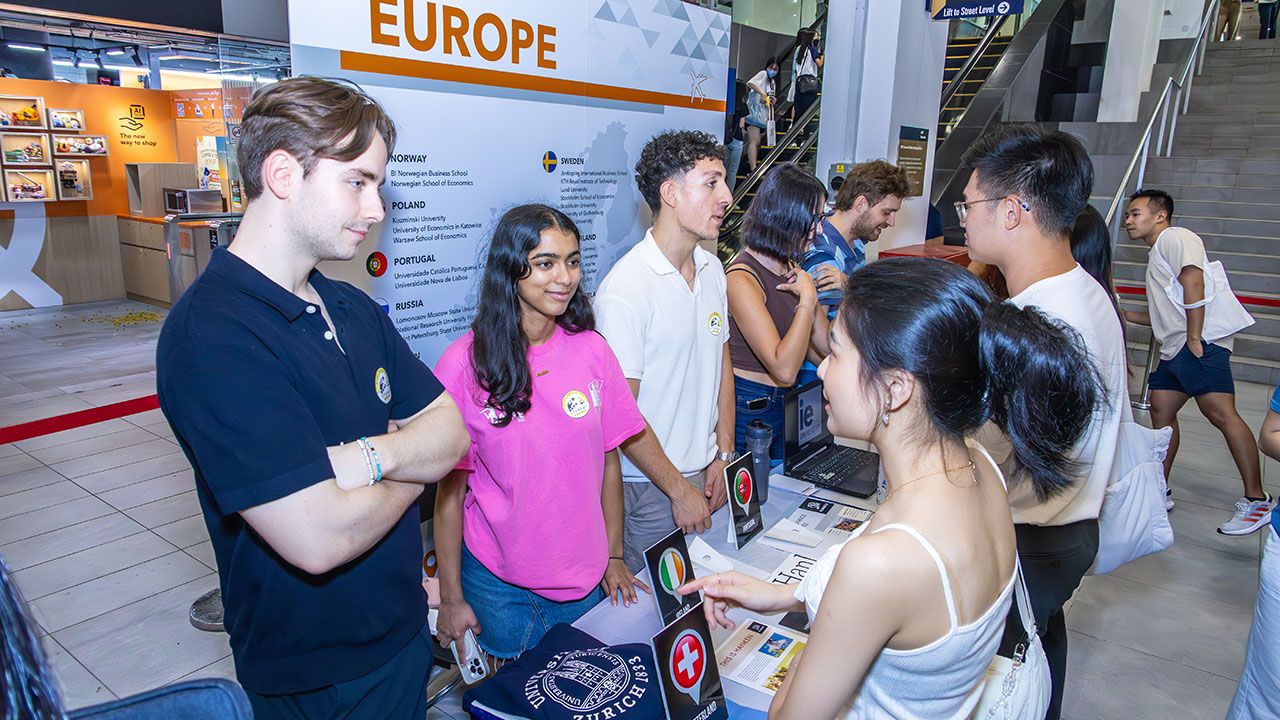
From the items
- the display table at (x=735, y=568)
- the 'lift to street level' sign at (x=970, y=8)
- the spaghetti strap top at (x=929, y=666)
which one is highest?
the 'lift to street level' sign at (x=970, y=8)

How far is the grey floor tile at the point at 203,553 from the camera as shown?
3752mm

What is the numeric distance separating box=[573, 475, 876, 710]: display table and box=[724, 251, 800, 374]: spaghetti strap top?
1.61 feet

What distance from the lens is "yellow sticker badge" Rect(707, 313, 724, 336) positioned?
2488 millimetres

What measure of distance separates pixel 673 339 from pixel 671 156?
0.63 metres

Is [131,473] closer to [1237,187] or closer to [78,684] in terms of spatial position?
[78,684]

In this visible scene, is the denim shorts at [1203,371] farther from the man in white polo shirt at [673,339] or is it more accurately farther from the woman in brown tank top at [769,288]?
the man in white polo shirt at [673,339]

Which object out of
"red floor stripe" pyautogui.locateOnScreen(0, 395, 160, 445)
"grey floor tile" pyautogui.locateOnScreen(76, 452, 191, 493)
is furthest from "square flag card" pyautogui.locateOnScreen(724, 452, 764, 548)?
"red floor stripe" pyautogui.locateOnScreen(0, 395, 160, 445)

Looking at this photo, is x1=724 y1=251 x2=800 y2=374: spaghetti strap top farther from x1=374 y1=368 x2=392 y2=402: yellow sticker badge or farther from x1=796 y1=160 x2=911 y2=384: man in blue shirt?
x1=374 y1=368 x2=392 y2=402: yellow sticker badge

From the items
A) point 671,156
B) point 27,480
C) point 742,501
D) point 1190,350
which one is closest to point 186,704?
point 742,501

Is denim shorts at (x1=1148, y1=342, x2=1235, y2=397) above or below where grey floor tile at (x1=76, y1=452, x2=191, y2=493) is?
above

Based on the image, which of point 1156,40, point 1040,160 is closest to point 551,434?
point 1040,160

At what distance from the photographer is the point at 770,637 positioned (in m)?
1.69

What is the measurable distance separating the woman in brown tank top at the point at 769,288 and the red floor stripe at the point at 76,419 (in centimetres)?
427

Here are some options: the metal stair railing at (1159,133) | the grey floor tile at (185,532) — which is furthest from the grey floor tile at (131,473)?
the metal stair railing at (1159,133)
